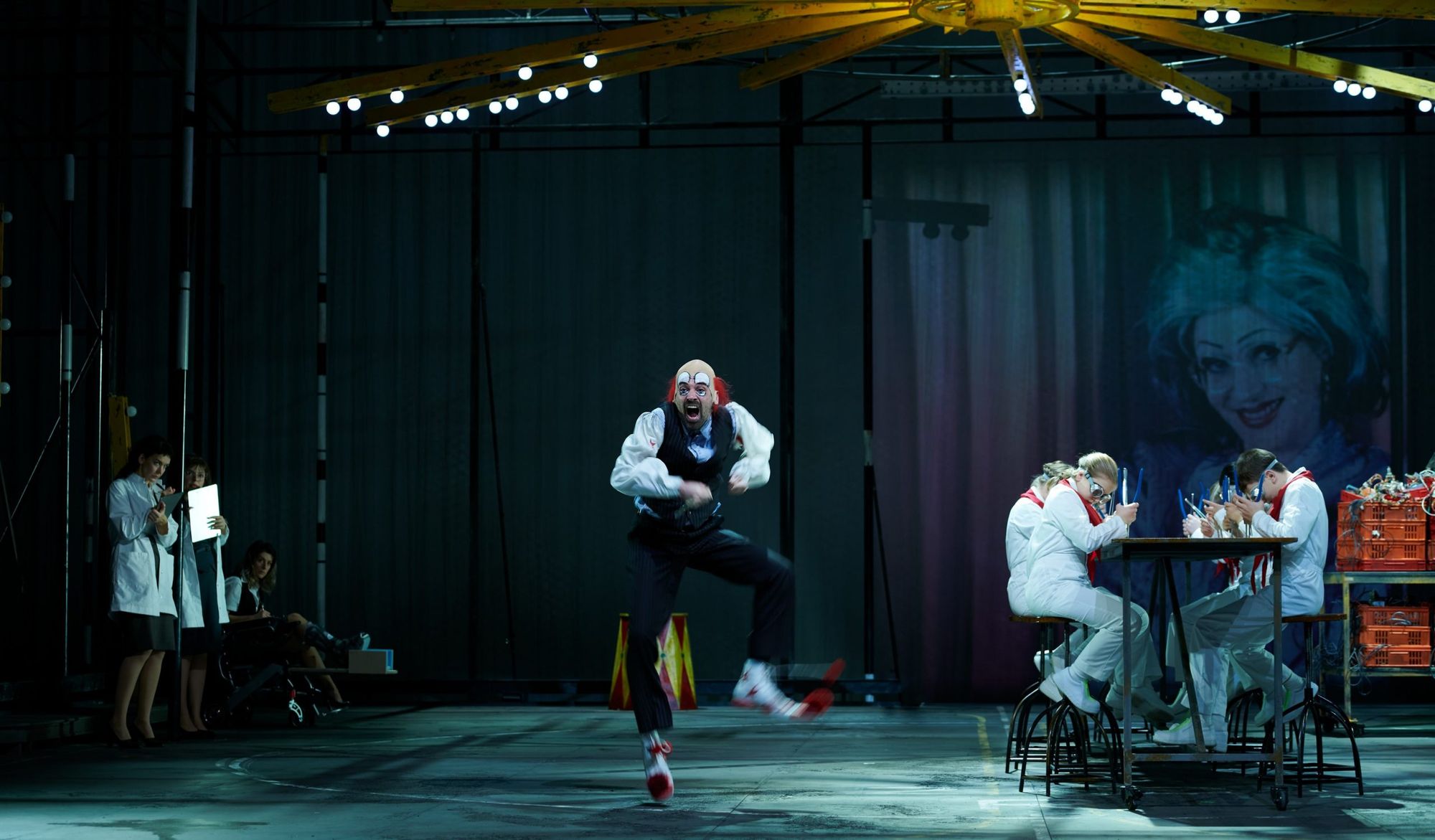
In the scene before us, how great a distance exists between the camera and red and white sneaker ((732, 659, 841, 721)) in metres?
5.91

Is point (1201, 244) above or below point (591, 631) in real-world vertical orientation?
above

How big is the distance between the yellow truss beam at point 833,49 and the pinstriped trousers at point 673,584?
8.81 feet

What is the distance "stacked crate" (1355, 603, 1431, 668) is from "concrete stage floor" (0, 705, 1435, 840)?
0.39 meters

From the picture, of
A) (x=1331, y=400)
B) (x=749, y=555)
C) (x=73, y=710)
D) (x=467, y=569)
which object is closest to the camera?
(x=749, y=555)

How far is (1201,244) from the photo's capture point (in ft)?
39.6

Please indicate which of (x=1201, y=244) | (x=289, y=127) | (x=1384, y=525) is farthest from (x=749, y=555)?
(x=289, y=127)

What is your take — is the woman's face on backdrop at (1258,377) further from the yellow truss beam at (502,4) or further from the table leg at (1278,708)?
the table leg at (1278,708)

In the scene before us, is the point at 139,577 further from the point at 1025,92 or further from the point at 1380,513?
the point at 1380,513

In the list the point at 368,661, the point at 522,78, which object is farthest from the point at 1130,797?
the point at 368,661

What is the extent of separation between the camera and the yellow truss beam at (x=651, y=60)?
290 inches

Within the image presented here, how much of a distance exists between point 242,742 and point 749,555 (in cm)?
385

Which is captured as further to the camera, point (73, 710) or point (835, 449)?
point (835, 449)

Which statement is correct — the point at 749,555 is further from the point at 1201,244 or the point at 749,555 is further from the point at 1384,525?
the point at 1201,244

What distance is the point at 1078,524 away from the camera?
6.38 metres
